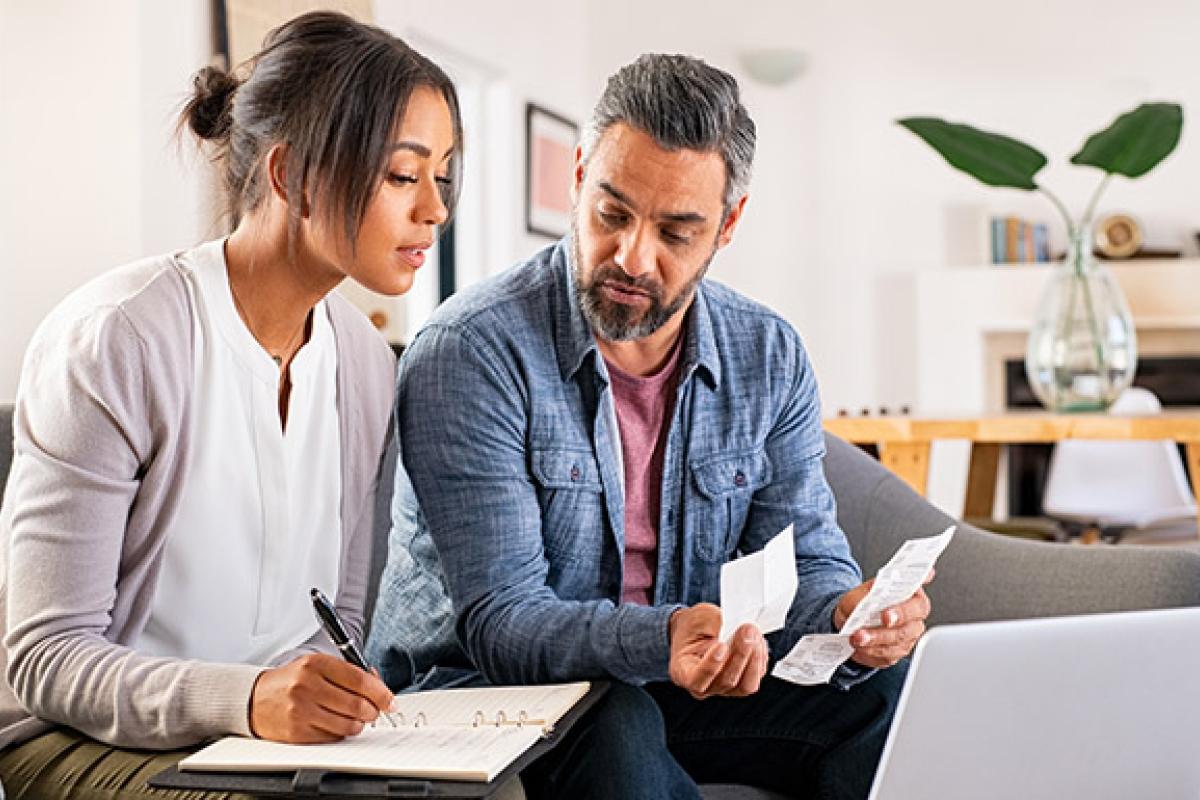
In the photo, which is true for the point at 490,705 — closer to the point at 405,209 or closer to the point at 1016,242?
the point at 405,209

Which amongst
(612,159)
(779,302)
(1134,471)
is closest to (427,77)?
(612,159)

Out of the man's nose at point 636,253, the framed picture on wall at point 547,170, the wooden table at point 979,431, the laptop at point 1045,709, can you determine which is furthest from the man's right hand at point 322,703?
the framed picture on wall at point 547,170

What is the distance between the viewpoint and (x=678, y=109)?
1.69 meters

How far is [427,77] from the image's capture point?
57.9 inches

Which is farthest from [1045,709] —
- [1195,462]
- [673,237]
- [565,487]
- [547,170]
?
[547,170]

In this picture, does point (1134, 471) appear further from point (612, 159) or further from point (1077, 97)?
point (612, 159)

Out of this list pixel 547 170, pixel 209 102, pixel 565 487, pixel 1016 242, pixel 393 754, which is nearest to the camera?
pixel 393 754

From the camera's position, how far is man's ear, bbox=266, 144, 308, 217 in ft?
4.67

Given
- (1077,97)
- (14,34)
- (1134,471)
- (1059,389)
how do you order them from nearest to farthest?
(14,34) < (1059,389) < (1134,471) < (1077,97)

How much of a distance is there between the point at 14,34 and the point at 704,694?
2.50 m

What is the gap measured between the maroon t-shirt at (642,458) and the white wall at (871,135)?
4.49 metres

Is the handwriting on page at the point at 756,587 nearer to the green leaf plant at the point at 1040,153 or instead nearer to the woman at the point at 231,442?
the woman at the point at 231,442

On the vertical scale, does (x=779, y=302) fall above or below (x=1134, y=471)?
above

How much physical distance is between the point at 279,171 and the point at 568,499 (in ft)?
1.47
